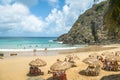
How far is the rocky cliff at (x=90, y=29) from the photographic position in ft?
240

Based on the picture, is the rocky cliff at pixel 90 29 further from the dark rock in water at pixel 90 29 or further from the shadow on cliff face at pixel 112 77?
the shadow on cliff face at pixel 112 77

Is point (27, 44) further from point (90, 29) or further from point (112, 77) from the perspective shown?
point (112, 77)

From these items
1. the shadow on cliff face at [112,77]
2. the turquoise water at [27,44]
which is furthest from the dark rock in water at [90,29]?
the shadow on cliff face at [112,77]

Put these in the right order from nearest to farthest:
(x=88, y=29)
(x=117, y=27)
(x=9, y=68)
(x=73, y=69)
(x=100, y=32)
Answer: (x=117, y=27), (x=73, y=69), (x=9, y=68), (x=100, y=32), (x=88, y=29)

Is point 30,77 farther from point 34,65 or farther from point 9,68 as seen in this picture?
point 9,68

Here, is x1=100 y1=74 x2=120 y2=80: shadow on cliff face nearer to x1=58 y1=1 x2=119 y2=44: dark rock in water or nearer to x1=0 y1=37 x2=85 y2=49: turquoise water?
x1=0 y1=37 x2=85 y2=49: turquoise water

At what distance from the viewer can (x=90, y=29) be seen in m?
77.8

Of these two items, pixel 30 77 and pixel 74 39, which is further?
pixel 74 39

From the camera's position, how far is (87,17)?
288 feet

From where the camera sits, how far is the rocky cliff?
240 feet

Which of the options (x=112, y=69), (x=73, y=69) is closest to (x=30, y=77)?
(x=73, y=69)

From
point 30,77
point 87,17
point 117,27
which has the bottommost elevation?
point 30,77

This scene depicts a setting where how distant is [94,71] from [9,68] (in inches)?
362

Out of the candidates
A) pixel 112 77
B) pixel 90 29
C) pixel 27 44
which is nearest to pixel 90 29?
pixel 90 29
